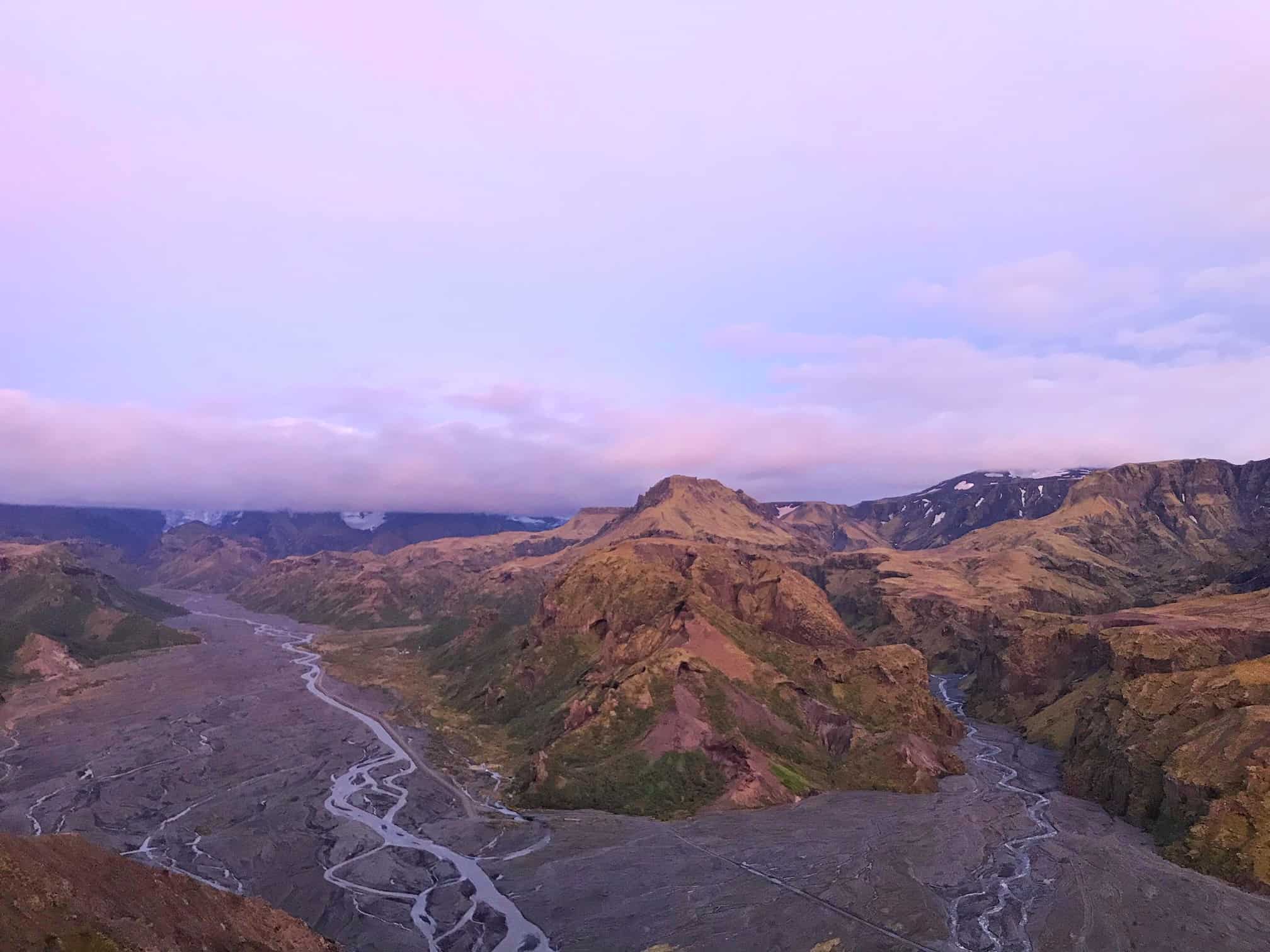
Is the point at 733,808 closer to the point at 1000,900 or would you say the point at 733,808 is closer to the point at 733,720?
the point at 733,720

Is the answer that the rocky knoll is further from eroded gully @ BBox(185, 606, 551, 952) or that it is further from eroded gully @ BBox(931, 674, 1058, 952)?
eroded gully @ BBox(931, 674, 1058, 952)

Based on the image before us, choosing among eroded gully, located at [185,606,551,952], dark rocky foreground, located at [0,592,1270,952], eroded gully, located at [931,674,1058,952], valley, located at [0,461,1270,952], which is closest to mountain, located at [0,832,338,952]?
valley, located at [0,461,1270,952]

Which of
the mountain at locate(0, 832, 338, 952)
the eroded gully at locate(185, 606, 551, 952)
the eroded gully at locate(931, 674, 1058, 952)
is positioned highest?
the mountain at locate(0, 832, 338, 952)

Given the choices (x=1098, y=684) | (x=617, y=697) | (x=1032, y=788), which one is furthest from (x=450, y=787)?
(x=1098, y=684)

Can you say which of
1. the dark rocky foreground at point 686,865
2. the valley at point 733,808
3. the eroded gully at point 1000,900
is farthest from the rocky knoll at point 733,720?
the eroded gully at point 1000,900

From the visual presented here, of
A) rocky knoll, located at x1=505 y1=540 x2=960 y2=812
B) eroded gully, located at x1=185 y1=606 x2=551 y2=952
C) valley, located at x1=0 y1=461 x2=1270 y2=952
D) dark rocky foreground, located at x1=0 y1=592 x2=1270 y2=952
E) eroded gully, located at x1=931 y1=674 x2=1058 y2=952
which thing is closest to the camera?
eroded gully, located at x1=931 y1=674 x2=1058 y2=952

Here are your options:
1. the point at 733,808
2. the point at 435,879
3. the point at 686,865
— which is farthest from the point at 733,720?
the point at 435,879
